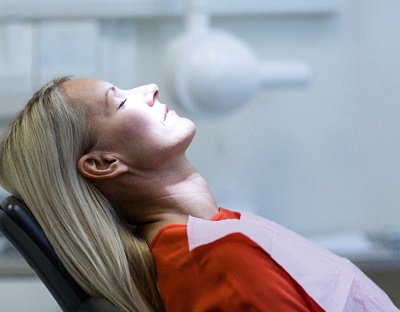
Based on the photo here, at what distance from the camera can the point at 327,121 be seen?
95.7 inches

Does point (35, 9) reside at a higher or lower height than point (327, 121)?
higher

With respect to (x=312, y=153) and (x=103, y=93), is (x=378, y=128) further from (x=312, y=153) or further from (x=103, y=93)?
(x=103, y=93)

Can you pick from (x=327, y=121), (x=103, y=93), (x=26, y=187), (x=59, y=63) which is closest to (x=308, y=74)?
(x=327, y=121)

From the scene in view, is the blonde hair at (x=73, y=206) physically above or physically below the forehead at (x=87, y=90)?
below

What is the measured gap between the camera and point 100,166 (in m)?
1.35

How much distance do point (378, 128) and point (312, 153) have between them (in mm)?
217

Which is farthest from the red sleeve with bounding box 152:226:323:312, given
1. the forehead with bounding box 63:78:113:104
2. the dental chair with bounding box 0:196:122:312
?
the forehead with bounding box 63:78:113:104

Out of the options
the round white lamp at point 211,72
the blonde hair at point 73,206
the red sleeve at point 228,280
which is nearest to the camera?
the red sleeve at point 228,280

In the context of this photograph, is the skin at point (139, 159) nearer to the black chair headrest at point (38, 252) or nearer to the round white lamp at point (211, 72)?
the black chair headrest at point (38, 252)

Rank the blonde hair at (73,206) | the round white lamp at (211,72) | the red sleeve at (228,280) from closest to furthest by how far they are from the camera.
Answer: the red sleeve at (228,280)
the blonde hair at (73,206)
the round white lamp at (211,72)

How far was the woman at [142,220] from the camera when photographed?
1199 millimetres

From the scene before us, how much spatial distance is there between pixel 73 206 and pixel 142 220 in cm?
14

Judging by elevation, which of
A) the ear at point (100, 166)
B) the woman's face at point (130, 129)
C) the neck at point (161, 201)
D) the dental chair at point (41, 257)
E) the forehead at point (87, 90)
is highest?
the forehead at point (87, 90)

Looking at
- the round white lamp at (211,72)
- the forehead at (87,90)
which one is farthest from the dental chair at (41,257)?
the round white lamp at (211,72)
